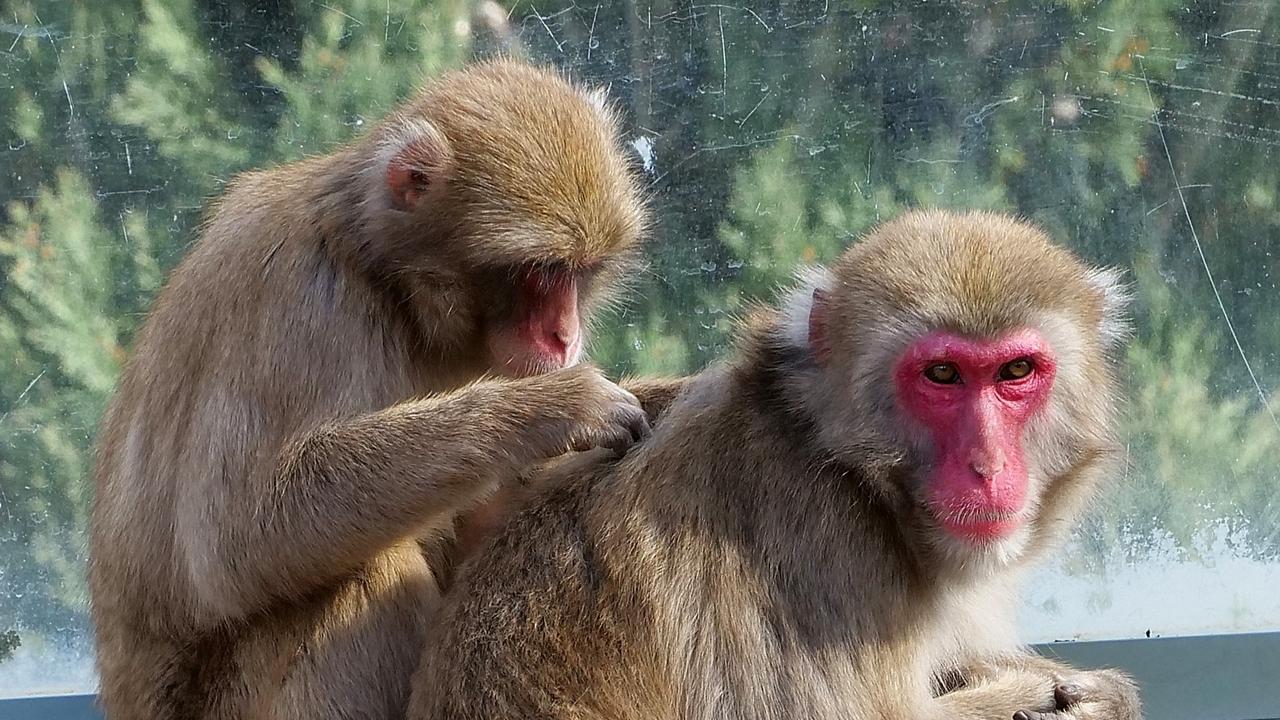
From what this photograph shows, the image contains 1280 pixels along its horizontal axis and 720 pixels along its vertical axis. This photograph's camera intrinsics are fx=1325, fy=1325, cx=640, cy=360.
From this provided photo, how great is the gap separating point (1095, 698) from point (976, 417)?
2.61 ft

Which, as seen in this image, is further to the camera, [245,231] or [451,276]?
[245,231]

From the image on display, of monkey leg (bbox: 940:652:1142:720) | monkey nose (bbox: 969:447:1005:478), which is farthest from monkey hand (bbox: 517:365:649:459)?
monkey leg (bbox: 940:652:1142:720)

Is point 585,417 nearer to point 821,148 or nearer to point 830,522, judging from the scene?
point 830,522

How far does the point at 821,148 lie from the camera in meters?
3.65

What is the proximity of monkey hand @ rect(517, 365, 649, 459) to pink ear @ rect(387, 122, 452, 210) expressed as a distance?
48 cm

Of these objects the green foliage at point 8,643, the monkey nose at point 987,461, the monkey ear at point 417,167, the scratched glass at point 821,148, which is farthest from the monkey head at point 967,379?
the green foliage at point 8,643

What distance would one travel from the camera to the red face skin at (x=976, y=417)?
88.1 inches

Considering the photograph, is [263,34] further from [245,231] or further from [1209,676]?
[1209,676]

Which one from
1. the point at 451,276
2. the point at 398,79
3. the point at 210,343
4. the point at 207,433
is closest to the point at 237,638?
the point at 207,433

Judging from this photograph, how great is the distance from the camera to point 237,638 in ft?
8.86

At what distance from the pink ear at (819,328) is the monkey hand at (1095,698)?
0.80 meters

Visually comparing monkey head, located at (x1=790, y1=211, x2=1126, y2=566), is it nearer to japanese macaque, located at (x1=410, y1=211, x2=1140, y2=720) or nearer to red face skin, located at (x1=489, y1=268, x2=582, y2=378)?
japanese macaque, located at (x1=410, y1=211, x2=1140, y2=720)

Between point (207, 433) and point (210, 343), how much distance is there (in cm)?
21

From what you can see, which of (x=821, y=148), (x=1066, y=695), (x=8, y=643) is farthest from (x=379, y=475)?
(x=8, y=643)
